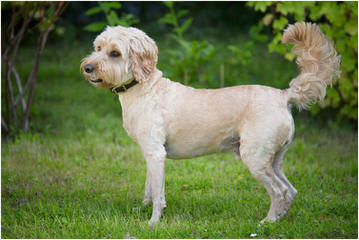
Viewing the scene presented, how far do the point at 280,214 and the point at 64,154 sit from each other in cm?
333

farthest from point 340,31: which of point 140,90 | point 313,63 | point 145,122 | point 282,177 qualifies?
point 145,122

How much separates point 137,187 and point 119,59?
191 cm

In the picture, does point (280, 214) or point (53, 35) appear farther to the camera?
point (53, 35)

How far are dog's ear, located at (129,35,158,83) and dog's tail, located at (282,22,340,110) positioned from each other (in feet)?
4.16

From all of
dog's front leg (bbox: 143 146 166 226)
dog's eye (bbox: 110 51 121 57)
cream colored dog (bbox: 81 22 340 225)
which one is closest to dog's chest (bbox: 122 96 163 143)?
cream colored dog (bbox: 81 22 340 225)

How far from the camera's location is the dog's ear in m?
4.07

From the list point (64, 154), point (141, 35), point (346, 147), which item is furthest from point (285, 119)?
point (64, 154)

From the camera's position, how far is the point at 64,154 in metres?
6.35

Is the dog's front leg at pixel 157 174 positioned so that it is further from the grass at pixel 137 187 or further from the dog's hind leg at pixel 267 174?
the dog's hind leg at pixel 267 174

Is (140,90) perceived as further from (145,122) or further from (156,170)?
(156,170)

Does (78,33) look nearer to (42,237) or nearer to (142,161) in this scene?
(142,161)

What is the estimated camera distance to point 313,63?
415cm

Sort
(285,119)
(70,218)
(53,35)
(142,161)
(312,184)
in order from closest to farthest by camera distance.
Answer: (285,119)
(70,218)
(312,184)
(142,161)
(53,35)

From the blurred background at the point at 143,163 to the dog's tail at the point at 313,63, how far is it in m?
1.22
